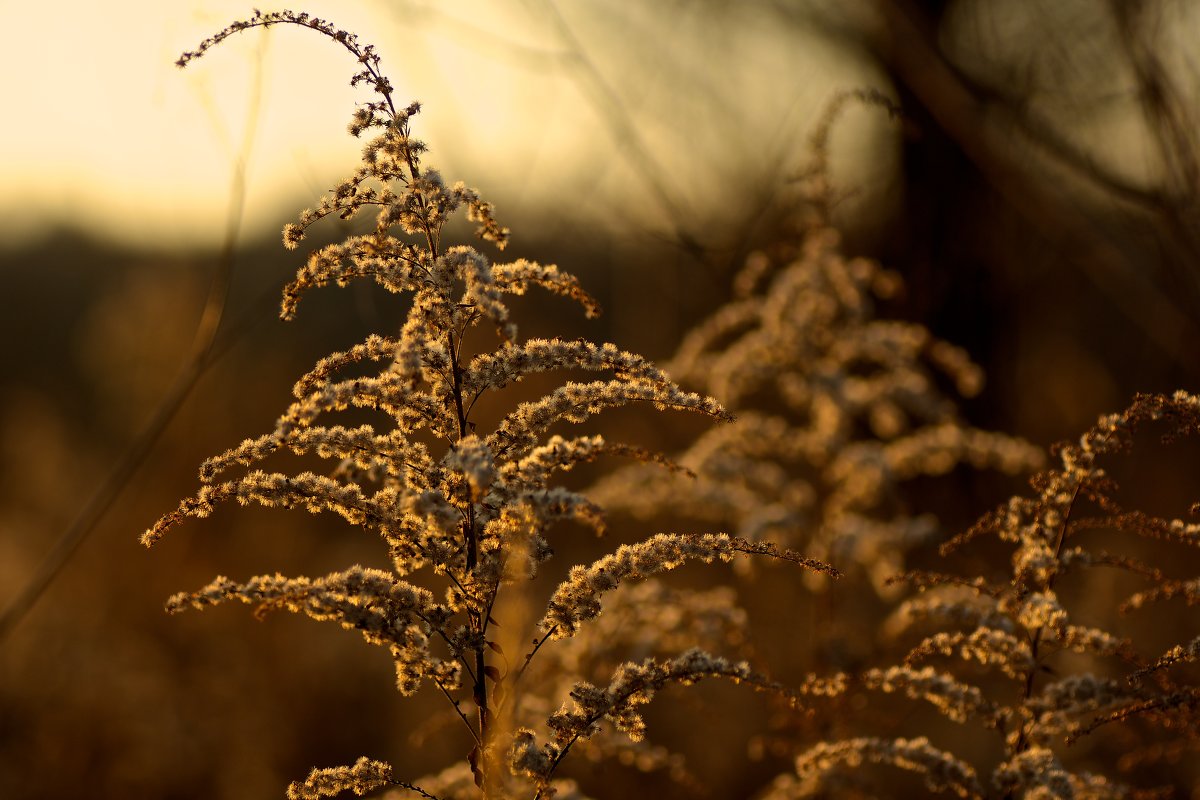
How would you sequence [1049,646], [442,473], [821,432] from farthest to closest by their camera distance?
[821,432], [1049,646], [442,473]

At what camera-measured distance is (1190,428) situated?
2.67 m

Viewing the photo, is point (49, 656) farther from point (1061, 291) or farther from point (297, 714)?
point (1061, 291)

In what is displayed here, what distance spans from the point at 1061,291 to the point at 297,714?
9.76 meters

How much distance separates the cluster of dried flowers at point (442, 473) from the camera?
7.41ft

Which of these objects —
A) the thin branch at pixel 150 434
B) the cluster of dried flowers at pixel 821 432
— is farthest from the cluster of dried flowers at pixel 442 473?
the cluster of dried flowers at pixel 821 432

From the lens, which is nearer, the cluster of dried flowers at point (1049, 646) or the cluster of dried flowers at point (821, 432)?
the cluster of dried flowers at point (1049, 646)

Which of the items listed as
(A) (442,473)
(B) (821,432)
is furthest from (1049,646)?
(B) (821,432)

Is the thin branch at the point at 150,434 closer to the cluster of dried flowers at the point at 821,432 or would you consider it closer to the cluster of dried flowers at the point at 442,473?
the cluster of dried flowers at the point at 442,473

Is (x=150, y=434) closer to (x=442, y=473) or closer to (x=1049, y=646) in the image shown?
(x=442, y=473)

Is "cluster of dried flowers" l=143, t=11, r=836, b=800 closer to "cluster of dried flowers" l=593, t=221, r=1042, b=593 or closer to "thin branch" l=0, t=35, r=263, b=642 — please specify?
"thin branch" l=0, t=35, r=263, b=642

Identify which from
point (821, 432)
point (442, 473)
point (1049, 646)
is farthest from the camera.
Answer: point (821, 432)

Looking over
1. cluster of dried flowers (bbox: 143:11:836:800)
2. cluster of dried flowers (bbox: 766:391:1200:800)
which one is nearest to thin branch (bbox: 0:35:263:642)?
cluster of dried flowers (bbox: 143:11:836:800)

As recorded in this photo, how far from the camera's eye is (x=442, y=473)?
237 cm

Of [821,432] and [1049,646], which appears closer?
[1049,646]
